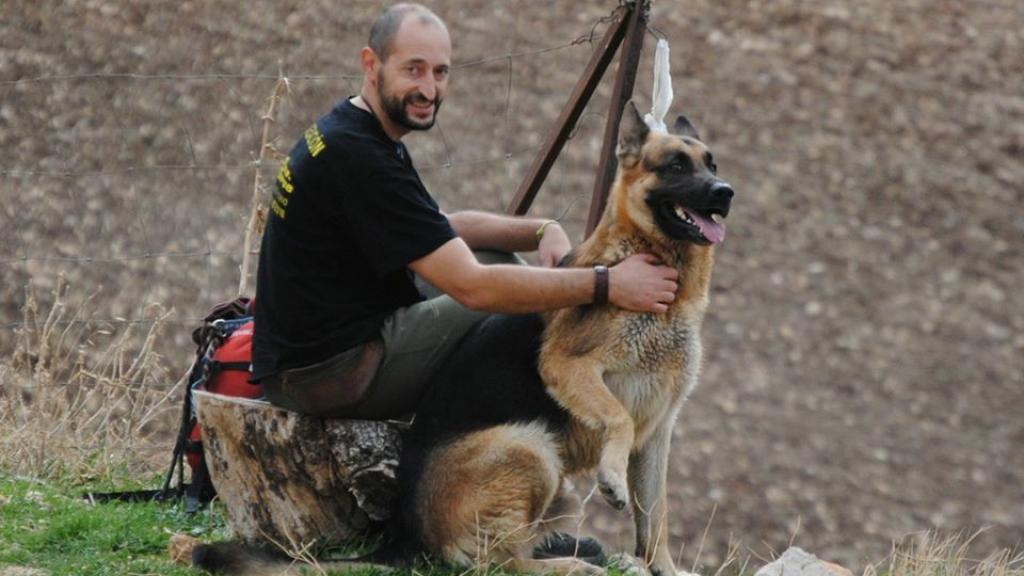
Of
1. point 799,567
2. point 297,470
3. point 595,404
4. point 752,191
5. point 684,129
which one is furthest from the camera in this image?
point 752,191

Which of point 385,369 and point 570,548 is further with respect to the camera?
point 570,548

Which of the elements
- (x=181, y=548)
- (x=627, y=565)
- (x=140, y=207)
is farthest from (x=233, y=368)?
(x=140, y=207)

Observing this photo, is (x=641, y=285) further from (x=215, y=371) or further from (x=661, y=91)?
(x=215, y=371)

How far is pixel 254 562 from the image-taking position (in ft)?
15.5

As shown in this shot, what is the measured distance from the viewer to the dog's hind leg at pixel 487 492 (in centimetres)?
468

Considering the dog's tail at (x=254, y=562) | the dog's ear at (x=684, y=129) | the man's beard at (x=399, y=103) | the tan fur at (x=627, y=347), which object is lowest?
the dog's tail at (x=254, y=562)

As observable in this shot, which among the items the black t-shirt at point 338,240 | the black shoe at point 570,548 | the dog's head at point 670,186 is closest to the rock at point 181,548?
the black t-shirt at point 338,240

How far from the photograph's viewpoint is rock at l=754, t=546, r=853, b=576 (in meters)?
5.59

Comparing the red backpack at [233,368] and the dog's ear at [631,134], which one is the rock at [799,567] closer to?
the dog's ear at [631,134]

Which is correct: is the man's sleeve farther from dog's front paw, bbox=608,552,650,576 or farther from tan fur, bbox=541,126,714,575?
dog's front paw, bbox=608,552,650,576

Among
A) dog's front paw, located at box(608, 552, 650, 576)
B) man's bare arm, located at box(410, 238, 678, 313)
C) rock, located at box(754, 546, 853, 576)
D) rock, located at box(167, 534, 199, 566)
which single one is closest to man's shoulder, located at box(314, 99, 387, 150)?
man's bare arm, located at box(410, 238, 678, 313)

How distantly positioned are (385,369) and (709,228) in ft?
3.78

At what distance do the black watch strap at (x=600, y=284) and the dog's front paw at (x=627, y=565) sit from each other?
0.97 m

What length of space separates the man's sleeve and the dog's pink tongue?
802 millimetres
